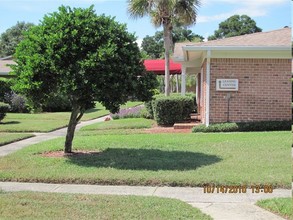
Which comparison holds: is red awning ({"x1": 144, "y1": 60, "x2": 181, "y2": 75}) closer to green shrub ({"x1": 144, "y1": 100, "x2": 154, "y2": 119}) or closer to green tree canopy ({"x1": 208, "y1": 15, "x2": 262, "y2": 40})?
green shrub ({"x1": 144, "y1": 100, "x2": 154, "y2": 119})

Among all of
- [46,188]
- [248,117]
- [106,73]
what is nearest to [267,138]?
[248,117]

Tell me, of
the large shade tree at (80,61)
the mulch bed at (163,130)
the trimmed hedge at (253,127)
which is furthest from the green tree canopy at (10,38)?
the large shade tree at (80,61)

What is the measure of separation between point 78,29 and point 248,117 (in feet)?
25.1

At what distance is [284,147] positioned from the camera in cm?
1006

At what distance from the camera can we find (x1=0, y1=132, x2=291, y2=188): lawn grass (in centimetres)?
743

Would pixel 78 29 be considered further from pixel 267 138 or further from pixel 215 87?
pixel 215 87

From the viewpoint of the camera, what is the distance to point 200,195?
6.61 metres

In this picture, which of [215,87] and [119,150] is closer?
[119,150]

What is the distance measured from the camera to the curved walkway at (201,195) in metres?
5.63
